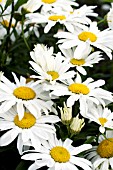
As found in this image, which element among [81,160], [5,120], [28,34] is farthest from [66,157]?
[28,34]

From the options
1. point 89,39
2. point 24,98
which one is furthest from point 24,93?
point 89,39

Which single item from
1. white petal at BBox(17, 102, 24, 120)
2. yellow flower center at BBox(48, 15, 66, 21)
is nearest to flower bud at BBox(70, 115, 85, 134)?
white petal at BBox(17, 102, 24, 120)

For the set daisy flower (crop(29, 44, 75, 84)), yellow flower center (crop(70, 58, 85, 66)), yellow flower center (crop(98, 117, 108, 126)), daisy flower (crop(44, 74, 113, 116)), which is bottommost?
yellow flower center (crop(98, 117, 108, 126))

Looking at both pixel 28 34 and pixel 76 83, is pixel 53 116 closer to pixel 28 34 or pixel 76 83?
pixel 76 83

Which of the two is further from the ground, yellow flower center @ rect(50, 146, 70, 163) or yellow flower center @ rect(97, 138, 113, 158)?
yellow flower center @ rect(50, 146, 70, 163)

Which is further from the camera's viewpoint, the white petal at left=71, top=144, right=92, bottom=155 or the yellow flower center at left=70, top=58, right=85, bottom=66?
the yellow flower center at left=70, top=58, right=85, bottom=66

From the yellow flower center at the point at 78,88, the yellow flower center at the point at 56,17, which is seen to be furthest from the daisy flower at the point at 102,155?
the yellow flower center at the point at 56,17

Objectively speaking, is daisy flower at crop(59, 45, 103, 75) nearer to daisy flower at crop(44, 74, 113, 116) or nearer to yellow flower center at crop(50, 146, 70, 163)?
daisy flower at crop(44, 74, 113, 116)

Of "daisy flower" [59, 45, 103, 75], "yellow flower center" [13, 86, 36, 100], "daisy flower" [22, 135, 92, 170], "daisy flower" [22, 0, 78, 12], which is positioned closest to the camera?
"daisy flower" [22, 135, 92, 170]
